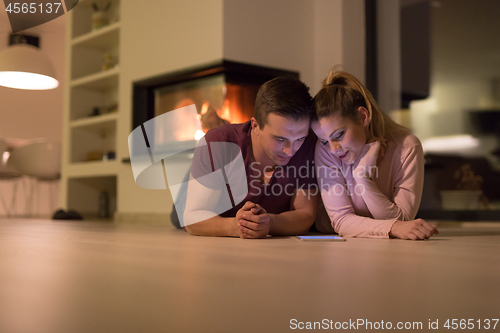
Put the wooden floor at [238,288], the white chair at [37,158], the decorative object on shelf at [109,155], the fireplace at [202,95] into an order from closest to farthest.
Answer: the wooden floor at [238,288]
the fireplace at [202,95]
the decorative object on shelf at [109,155]
the white chair at [37,158]

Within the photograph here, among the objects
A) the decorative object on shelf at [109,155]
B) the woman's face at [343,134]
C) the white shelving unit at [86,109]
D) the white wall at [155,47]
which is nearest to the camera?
the woman's face at [343,134]

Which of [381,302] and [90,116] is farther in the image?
[90,116]

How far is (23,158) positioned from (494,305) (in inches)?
192

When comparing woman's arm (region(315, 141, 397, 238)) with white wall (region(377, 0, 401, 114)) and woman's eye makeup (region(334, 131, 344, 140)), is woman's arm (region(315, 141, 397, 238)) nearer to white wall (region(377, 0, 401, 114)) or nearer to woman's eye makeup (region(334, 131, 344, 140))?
woman's eye makeup (region(334, 131, 344, 140))

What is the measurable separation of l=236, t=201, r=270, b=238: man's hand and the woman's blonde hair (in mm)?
390

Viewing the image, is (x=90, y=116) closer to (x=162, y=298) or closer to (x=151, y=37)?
(x=151, y=37)

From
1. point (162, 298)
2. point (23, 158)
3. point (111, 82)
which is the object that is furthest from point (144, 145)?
point (162, 298)

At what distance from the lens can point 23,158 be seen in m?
4.64

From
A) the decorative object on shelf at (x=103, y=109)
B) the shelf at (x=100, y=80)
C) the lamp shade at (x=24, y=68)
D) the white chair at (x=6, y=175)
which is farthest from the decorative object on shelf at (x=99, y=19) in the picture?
the white chair at (x=6, y=175)

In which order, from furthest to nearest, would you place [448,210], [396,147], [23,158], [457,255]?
[23,158] < [448,210] < [396,147] < [457,255]

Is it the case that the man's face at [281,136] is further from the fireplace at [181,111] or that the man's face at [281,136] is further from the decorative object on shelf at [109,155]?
the decorative object on shelf at [109,155]

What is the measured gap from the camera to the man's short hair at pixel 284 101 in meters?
1.45

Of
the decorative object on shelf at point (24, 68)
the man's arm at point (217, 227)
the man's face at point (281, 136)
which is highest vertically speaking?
the decorative object on shelf at point (24, 68)

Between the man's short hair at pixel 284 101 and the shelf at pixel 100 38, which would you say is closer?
the man's short hair at pixel 284 101
